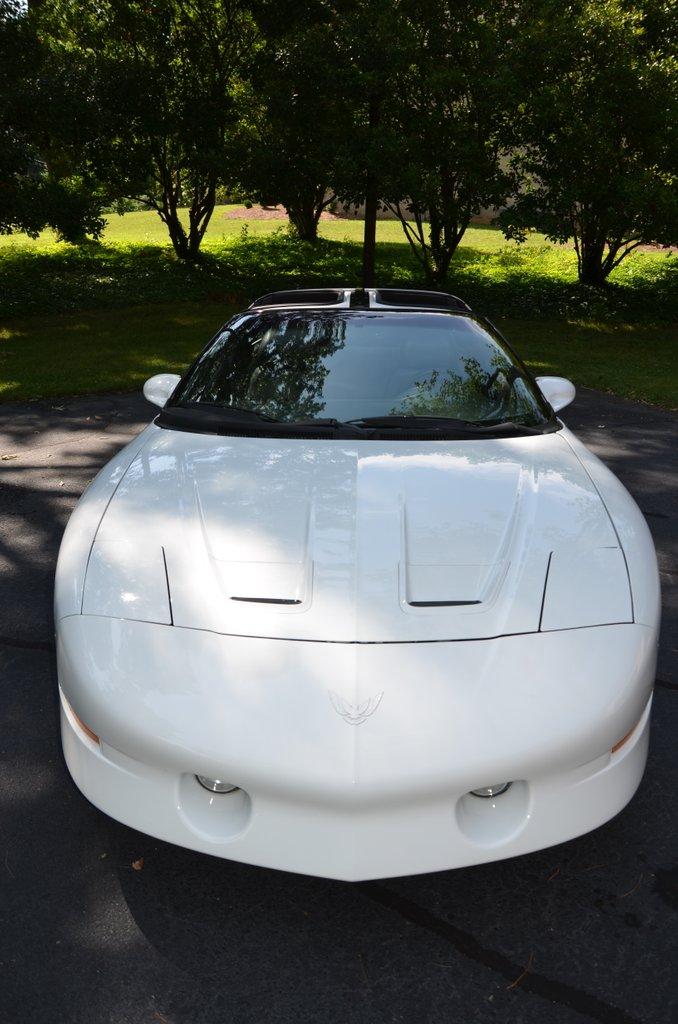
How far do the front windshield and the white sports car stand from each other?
0.30 m

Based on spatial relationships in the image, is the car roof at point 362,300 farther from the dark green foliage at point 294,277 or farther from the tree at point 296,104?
the dark green foliage at point 294,277

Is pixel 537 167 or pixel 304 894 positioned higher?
pixel 537 167

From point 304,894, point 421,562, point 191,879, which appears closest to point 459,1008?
point 304,894

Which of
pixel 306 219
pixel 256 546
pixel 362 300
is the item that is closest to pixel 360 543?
pixel 256 546

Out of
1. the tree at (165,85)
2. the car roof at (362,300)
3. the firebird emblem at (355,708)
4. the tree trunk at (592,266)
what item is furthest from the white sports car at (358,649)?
the tree trunk at (592,266)

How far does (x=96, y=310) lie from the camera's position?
51.8 feet

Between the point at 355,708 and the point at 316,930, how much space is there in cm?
62

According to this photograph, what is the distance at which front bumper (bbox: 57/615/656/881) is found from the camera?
1.77 meters

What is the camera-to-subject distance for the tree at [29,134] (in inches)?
471

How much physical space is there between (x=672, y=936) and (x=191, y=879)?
1218 mm

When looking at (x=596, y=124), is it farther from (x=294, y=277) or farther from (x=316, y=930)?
(x=316, y=930)

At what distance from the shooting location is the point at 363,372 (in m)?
3.41

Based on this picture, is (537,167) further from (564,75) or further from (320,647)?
(320,647)

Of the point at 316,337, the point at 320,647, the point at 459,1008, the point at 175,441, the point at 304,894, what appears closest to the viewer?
the point at 459,1008
